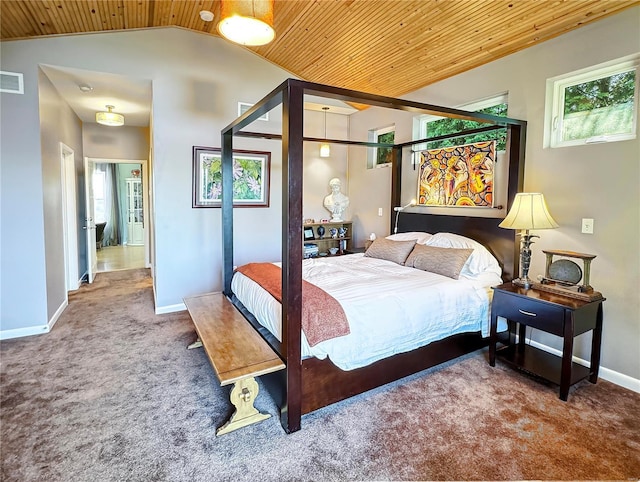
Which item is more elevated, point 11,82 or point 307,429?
point 11,82

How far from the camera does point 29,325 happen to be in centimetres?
357

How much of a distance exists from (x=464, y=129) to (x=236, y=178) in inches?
110

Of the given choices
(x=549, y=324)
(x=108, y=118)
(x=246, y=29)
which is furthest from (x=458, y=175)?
(x=108, y=118)

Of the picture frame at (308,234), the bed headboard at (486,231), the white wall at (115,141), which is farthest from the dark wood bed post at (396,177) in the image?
the white wall at (115,141)

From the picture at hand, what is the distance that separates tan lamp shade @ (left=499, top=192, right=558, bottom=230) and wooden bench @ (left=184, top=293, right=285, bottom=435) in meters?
2.10

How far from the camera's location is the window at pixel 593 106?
8.47 feet

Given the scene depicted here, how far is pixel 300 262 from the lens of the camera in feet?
6.53

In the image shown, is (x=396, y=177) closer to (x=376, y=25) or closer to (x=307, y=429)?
(x=376, y=25)

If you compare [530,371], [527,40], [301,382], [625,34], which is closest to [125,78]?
[301,382]

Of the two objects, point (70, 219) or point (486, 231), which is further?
point (70, 219)

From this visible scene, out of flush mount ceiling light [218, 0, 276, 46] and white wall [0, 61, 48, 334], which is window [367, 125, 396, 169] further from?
white wall [0, 61, 48, 334]

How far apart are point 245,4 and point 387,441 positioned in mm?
2770

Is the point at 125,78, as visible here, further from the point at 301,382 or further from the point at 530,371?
the point at 530,371

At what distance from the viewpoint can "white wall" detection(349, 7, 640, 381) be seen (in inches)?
100
